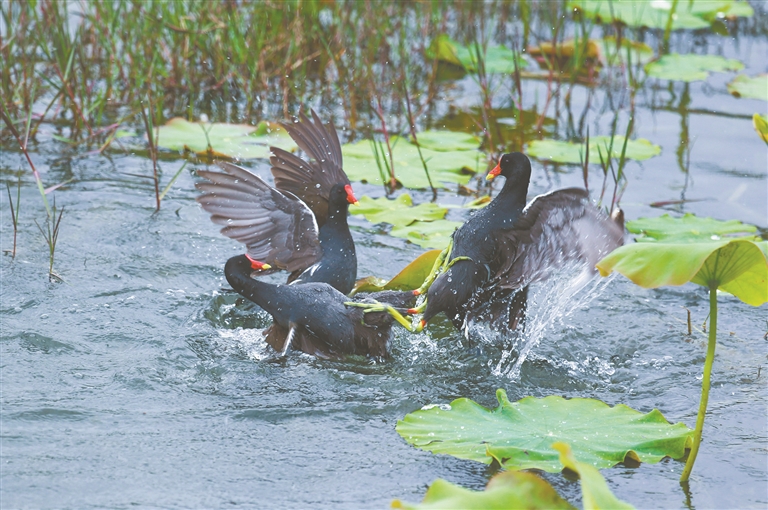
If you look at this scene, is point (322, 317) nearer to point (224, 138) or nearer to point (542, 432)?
point (542, 432)

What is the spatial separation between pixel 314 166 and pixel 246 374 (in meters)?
1.37

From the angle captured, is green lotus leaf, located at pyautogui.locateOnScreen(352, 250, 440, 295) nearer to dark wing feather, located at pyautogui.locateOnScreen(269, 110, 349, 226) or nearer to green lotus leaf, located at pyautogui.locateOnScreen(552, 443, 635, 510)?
dark wing feather, located at pyautogui.locateOnScreen(269, 110, 349, 226)

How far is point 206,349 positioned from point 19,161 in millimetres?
2357

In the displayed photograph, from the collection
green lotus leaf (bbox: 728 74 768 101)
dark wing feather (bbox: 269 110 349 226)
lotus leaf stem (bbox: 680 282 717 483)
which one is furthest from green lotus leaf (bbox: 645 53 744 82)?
lotus leaf stem (bbox: 680 282 717 483)

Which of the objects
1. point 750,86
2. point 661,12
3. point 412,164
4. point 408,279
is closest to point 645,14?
point 661,12

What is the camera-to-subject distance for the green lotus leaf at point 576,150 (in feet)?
18.1

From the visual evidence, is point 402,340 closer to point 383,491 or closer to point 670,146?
point 383,491

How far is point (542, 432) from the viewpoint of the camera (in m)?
2.77

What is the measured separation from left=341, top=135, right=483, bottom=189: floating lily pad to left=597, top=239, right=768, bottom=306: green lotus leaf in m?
2.73

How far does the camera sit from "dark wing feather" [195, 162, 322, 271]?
4.14 metres

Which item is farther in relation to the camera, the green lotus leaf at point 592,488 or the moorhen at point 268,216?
the moorhen at point 268,216

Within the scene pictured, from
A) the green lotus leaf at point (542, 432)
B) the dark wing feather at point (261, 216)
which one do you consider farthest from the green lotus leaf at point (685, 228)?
the green lotus leaf at point (542, 432)

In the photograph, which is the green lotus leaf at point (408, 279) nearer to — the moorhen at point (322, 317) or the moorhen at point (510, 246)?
the moorhen at point (510, 246)

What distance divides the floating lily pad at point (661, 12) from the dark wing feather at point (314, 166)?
12.9 feet
